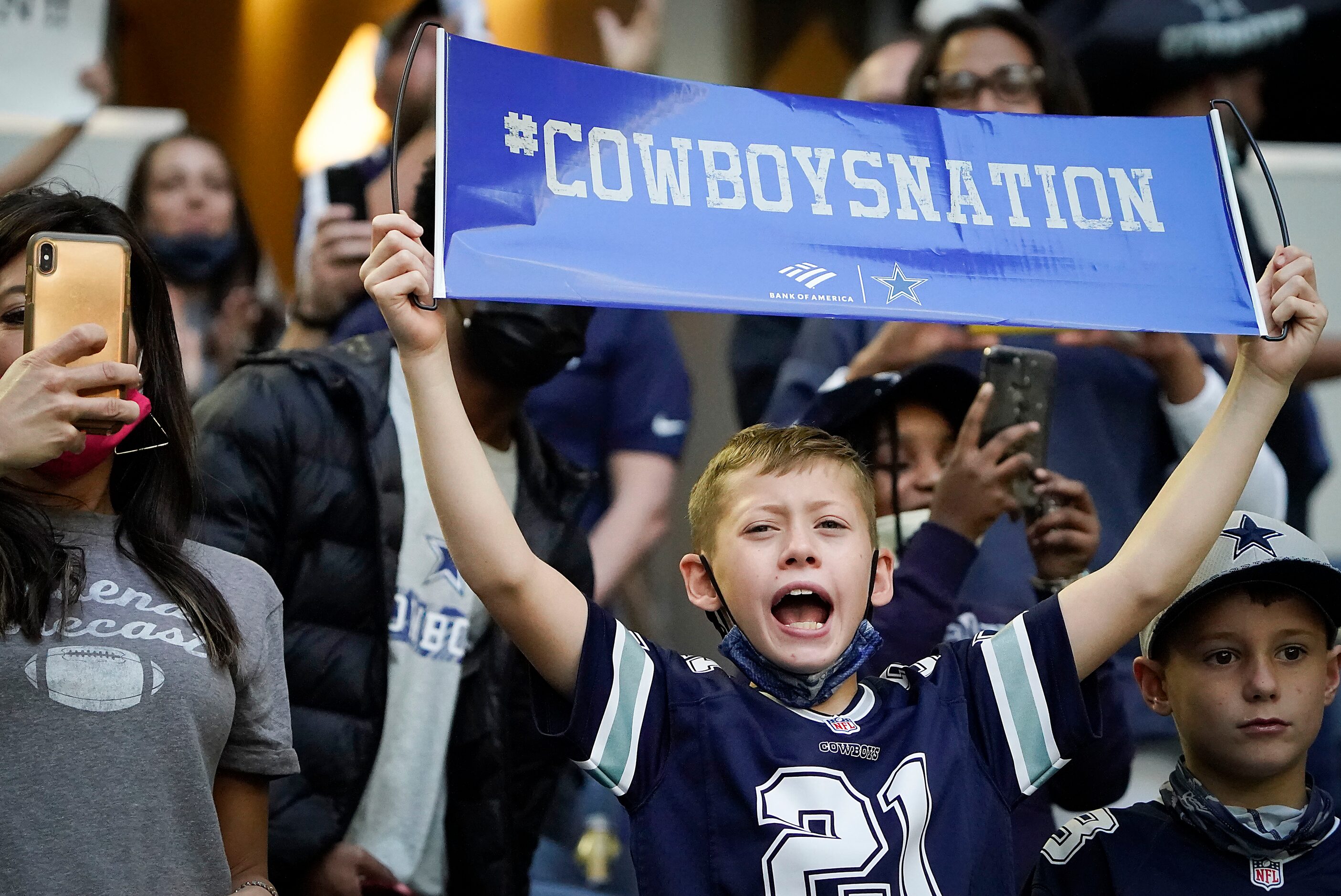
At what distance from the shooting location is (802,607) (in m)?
1.87

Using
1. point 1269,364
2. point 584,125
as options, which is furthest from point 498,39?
point 1269,364

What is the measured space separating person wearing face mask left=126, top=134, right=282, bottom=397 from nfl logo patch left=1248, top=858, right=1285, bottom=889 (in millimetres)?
2390

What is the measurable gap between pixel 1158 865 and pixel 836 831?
0.61m

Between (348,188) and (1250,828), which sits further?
(348,188)

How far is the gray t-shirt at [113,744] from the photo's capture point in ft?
5.39

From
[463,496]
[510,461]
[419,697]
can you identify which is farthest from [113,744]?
[510,461]

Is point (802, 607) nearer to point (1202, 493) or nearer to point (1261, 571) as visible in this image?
point (1202, 493)

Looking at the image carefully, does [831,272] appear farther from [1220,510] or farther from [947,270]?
[1220,510]

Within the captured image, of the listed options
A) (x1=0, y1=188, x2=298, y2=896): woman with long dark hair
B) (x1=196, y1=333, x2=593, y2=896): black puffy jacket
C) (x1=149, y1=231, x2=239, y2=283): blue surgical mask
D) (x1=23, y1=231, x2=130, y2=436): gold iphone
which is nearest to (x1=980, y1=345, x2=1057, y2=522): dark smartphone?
(x1=196, y1=333, x2=593, y2=896): black puffy jacket

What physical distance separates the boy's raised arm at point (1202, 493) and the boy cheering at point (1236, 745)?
9.1 inches

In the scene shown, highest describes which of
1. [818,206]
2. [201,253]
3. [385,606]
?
[201,253]

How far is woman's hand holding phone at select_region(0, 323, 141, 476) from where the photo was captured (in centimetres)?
163

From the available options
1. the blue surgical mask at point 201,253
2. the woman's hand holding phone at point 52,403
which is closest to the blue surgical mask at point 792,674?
the woman's hand holding phone at point 52,403

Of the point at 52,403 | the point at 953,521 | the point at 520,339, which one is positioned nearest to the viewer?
the point at 52,403
